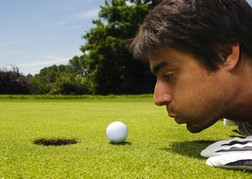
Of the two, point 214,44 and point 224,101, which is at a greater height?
point 214,44

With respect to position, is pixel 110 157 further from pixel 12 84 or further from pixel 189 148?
pixel 12 84

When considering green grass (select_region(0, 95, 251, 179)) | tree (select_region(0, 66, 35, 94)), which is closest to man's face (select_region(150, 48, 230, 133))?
green grass (select_region(0, 95, 251, 179))

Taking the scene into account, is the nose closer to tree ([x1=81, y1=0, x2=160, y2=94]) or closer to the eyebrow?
the eyebrow

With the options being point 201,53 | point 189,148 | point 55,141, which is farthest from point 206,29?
point 55,141

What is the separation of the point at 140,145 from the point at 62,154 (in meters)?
1.01

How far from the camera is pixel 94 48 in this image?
148 feet

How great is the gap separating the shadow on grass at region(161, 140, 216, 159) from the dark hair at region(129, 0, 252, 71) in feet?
3.91

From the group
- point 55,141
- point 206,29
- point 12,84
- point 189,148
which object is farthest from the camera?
point 12,84

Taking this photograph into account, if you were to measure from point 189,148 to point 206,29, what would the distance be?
5.62 feet

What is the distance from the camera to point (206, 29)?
2.41 metres

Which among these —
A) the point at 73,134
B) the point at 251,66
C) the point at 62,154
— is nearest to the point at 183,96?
the point at 251,66

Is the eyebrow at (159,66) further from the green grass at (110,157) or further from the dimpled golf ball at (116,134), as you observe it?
the dimpled golf ball at (116,134)

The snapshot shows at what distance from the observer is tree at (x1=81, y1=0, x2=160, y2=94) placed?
1715 inches

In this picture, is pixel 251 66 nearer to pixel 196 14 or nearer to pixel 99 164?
pixel 196 14
